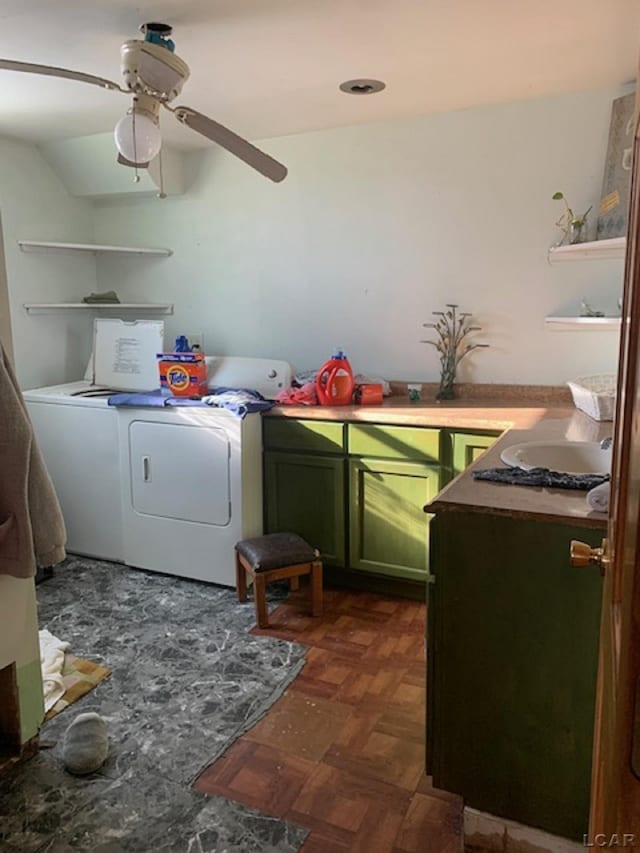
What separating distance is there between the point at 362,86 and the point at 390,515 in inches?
70.4

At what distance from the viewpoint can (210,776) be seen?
1888 mm

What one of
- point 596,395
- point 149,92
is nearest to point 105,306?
point 149,92

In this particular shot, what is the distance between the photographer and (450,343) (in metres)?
3.24

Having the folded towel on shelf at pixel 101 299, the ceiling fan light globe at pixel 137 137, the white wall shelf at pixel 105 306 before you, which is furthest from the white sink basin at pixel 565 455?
the folded towel on shelf at pixel 101 299

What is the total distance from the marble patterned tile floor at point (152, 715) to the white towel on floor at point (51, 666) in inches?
2.8

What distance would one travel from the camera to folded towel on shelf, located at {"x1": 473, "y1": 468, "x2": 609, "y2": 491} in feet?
5.59

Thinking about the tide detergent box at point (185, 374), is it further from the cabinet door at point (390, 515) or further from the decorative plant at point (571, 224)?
the decorative plant at point (571, 224)

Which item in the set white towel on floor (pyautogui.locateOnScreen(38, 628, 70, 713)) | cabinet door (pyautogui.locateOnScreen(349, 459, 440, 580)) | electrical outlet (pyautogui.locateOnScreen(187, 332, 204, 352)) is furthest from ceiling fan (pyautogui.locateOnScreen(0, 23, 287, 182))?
electrical outlet (pyautogui.locateOnScreen(187, 332, 204, 352))

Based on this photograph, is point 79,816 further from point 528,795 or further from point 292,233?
point 292,233

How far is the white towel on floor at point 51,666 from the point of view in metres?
2.24

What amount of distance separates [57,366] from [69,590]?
1.39 metres

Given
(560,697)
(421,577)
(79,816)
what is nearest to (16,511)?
(79,816)

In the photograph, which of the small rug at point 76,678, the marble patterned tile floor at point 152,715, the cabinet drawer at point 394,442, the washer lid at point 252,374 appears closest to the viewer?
the marble patterned tile floor at point 152,715

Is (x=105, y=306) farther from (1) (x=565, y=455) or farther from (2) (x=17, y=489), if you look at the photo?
(1) (x=565, y=455)
